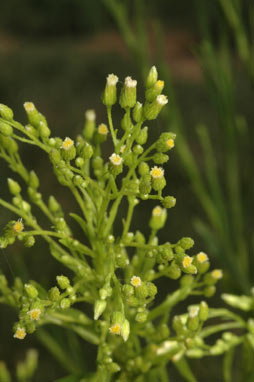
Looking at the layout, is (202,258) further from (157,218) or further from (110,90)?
(110,90)

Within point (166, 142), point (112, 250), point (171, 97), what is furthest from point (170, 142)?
point (171, 97)

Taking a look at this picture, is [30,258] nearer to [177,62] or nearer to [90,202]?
[90,202]

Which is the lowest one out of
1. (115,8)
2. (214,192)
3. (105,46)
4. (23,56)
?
(214,192)

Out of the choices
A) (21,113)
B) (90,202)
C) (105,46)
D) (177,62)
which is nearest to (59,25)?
(105,46)

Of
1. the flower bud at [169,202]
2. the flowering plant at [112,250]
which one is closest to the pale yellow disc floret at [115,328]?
the flowering plant at [112,250]

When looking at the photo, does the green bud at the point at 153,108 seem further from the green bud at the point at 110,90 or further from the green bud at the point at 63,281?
the green bud at the point at 63,281

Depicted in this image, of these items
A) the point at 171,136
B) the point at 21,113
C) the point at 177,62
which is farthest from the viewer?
the point at 177,62
